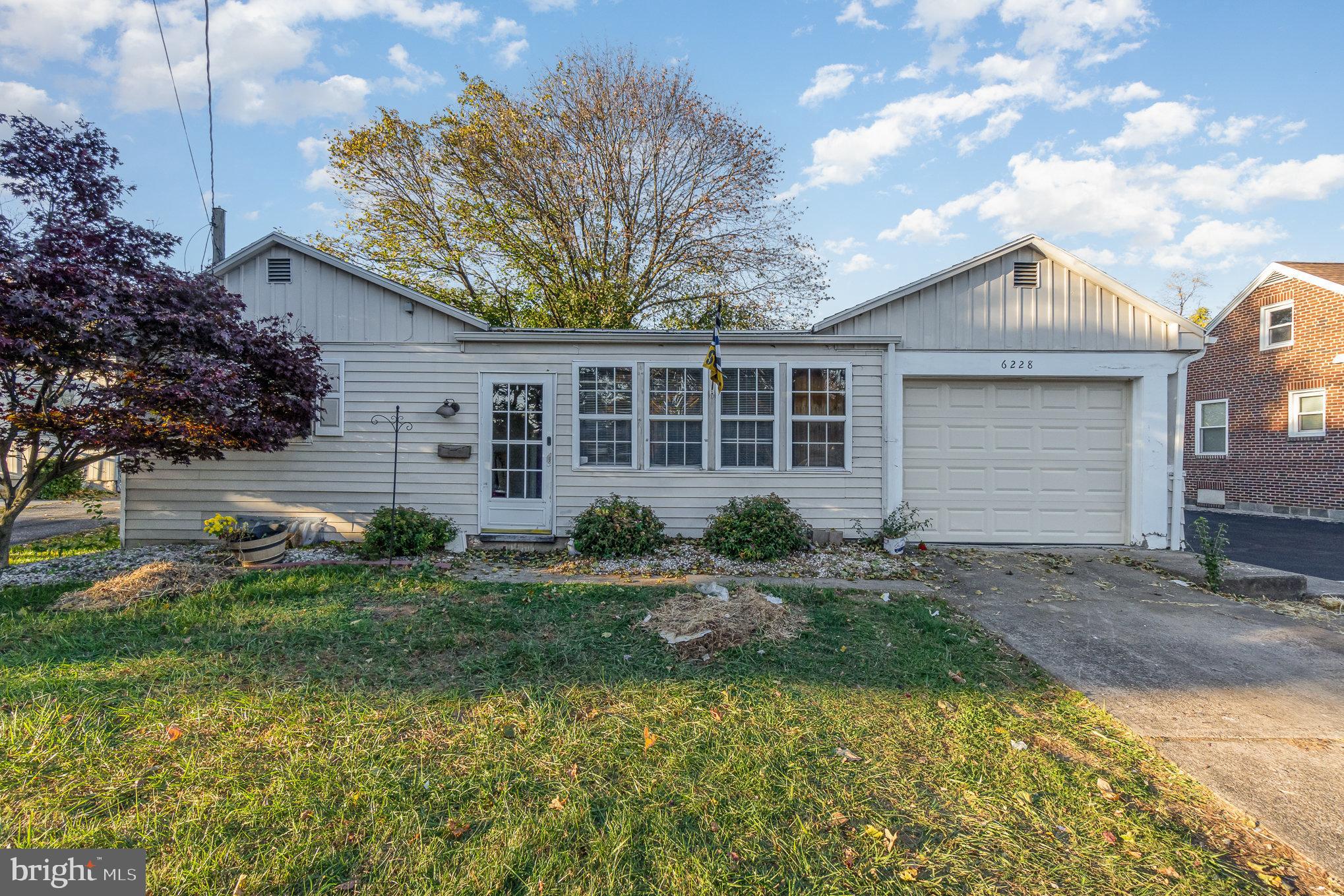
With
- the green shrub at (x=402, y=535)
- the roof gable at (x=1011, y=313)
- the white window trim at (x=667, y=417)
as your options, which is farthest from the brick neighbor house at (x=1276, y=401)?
the green shrub at (x=402, y=535)

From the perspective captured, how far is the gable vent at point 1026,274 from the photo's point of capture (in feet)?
24.7

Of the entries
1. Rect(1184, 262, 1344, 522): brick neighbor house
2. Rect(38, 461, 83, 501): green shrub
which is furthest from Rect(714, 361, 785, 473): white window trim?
Rect(38, 461, 83, 501): green shrub

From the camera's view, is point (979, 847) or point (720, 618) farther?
point (720, 618)

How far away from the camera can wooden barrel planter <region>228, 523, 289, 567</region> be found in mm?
6375

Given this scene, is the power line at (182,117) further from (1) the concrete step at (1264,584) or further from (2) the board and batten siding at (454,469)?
(1) the concrete step at (1264,584)

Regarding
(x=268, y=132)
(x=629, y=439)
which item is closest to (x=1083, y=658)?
(x=629, y=439)

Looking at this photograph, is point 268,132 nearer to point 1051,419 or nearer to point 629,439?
point 629,439

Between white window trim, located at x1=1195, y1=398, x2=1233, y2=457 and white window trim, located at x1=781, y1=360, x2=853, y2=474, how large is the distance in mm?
13682

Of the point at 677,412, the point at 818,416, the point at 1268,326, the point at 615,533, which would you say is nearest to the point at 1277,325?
the point at 1268,326

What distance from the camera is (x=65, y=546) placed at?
7.50 meters

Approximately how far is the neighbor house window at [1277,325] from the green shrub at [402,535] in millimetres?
18432

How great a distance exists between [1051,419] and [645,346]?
17.9 feet

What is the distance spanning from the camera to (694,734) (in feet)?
9.25

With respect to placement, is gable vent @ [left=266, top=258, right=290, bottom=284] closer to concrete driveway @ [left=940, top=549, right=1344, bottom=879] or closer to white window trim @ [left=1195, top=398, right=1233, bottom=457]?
concrete driveway @ [left=940, top=549, right=1344, bottom=879]
